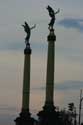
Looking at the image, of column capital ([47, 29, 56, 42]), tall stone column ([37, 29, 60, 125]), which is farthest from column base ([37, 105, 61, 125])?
column capital ([47, 29, 56, 42])

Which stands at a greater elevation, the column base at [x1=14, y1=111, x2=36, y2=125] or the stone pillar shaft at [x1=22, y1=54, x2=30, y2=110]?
the stone pillar shaft at [x1=22, y1=54, x2=30, y2=110]

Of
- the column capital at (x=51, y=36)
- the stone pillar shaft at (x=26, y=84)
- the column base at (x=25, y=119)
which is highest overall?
the column capital at (x=51, y=36)

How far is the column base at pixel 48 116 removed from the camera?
2042 inches

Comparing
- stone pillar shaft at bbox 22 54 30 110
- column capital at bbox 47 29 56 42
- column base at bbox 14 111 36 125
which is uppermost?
column capital at bbox 47 29 56 42

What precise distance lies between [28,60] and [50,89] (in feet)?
36.8

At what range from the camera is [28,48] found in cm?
6556

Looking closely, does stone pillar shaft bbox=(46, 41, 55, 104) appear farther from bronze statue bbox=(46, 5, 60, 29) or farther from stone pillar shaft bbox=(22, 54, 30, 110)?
stone pillar shaft bbox=(22, 54, 30, 110)

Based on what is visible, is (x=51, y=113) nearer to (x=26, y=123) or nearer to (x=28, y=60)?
(x=26, y=123)

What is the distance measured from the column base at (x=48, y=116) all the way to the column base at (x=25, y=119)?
29.5ft

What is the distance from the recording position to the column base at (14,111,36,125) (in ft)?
203

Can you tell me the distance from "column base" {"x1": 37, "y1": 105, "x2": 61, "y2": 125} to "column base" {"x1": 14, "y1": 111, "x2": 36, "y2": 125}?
29.5ft

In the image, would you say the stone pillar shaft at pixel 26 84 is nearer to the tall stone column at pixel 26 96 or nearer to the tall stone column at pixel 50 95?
the tall stone column at pixel 26 96

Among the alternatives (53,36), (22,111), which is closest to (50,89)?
(53,36)

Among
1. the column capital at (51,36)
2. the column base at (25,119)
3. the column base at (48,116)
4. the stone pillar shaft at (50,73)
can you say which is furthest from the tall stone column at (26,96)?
the column capital at (51,36)
